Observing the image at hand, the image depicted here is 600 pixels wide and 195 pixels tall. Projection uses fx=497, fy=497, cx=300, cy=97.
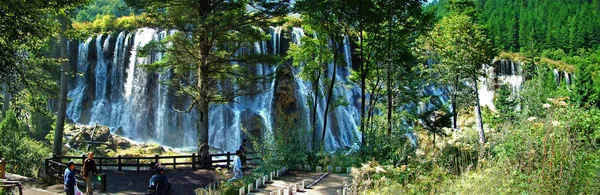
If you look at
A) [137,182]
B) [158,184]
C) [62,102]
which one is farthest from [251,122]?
[158,184]

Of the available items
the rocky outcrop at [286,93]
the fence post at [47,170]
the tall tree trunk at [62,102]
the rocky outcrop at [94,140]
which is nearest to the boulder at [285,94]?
the rocky outcrop at [286,93]

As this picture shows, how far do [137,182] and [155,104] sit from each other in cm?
1888

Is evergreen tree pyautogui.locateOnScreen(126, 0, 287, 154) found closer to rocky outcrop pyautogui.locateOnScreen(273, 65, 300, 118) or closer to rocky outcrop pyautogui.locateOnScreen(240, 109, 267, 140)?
rocky outcrop pyautogui.locateOnScreen(240, 109, 267, 140)

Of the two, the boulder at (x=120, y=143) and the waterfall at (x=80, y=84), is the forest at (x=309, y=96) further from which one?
the boulder at (x=120, y=143)

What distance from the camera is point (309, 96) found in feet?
80.5

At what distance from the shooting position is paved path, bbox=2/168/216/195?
17.5 meters

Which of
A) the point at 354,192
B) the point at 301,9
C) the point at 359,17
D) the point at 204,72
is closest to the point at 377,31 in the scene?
the point at 359,17

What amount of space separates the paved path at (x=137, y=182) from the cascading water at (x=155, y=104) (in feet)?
43.5

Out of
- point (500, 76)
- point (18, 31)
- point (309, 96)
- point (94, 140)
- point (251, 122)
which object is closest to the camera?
point (18, 31)

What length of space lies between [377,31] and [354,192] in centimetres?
1077

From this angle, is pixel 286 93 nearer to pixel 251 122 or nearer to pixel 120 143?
pixel 251 122

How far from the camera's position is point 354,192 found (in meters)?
11.2

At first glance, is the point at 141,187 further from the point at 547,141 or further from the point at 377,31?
the point at 547,141

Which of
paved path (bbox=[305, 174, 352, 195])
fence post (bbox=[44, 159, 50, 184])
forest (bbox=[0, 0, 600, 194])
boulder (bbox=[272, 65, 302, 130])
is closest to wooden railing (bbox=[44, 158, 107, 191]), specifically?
fence post (bbox=[44, 159, 50, 184])
